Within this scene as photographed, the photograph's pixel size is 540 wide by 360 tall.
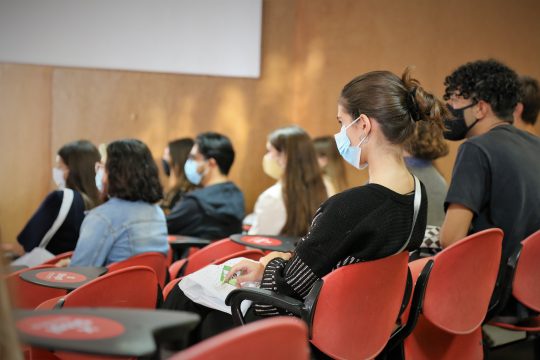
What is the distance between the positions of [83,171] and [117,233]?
763 mm

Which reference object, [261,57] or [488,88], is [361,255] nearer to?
[488,88]

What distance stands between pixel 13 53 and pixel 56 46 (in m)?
0.34

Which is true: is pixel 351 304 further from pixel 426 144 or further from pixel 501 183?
pixel 426 144

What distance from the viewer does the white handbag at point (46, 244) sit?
3424 millimetres

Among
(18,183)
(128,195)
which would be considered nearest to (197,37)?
(18,183)

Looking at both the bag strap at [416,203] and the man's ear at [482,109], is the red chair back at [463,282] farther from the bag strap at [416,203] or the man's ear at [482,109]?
the man's ear at [482,109]

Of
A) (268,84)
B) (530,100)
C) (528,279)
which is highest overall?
(268,84)

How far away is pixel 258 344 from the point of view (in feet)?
3.36

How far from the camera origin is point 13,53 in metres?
5.18

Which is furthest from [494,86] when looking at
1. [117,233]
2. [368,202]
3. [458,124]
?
[117,233]

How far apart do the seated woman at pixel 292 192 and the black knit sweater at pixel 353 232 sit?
2105 millimetres

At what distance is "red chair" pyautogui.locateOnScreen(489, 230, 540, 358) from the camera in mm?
2584

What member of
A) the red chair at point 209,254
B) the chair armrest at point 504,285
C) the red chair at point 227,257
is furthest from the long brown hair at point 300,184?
the chair armrest at point 504,285

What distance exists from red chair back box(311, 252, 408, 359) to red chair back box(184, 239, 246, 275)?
1.30 m
